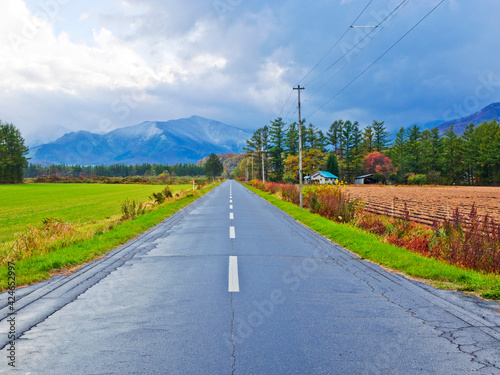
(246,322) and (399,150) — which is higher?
(399,150)

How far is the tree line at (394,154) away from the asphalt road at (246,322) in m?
56.7

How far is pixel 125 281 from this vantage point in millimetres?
5871

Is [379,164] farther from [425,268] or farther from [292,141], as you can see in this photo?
[425,268]

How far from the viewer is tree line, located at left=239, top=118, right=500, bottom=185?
72312 mm

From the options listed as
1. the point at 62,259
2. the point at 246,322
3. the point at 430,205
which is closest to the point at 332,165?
the point at 430,205

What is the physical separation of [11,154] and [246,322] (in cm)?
11037

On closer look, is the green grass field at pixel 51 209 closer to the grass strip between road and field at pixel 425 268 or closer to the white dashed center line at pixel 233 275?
the white dashed center line at pixel 233 275

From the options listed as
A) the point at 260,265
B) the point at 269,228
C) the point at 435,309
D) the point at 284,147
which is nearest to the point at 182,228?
the point at 269,228

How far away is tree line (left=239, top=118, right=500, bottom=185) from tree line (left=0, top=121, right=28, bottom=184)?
66929 mm

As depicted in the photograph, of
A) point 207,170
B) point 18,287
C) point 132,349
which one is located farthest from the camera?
point 207,170

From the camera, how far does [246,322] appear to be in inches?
155

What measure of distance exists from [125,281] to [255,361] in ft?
12.3

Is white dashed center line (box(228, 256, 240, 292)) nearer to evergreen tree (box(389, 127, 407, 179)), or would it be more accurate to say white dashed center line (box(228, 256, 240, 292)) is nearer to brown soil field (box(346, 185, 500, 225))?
brown soil field (box(346, 185, 500, 225))

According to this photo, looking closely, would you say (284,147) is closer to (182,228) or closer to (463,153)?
(463,153)
